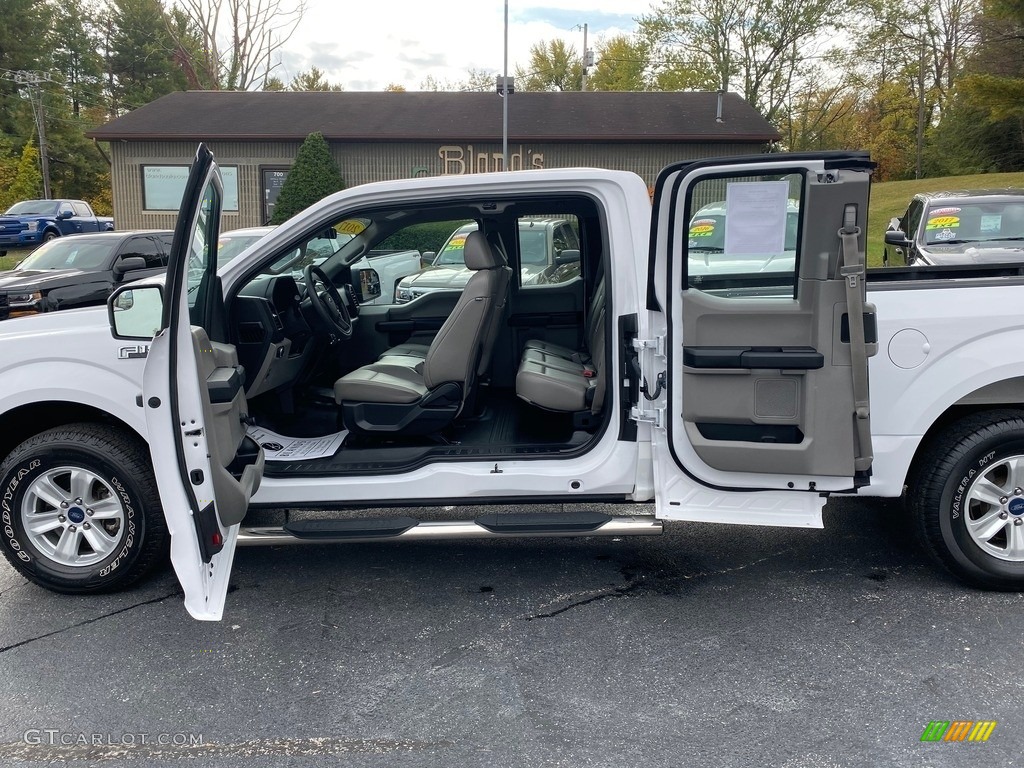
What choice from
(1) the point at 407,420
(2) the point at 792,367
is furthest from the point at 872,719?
(1) the point at 407,420

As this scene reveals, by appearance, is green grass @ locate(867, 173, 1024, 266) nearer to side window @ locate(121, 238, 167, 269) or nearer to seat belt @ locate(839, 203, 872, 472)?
side window @ locate(121, 238, 167, 269)

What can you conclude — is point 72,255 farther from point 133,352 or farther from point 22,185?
point 22,185

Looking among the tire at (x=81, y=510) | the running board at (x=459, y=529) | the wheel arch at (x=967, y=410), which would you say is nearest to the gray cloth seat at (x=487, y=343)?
the running board at (x=459, y=529)

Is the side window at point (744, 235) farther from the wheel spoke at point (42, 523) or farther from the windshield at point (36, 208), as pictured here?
the windshield at point (36, 208)

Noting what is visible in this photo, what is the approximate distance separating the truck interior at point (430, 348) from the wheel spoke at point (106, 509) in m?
0.66

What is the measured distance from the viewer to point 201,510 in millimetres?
2949

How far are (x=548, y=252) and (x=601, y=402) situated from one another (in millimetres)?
1659

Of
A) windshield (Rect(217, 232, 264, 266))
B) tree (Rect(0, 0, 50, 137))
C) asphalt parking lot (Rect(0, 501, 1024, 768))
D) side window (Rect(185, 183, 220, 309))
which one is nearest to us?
asphalt parking lot (Rect(0, 501, 1024, 768))

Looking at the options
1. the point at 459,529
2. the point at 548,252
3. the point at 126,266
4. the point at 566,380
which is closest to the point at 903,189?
the point at 126,266

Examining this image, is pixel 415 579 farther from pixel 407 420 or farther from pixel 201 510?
pixel 201 510

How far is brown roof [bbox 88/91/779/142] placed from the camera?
76.4ft

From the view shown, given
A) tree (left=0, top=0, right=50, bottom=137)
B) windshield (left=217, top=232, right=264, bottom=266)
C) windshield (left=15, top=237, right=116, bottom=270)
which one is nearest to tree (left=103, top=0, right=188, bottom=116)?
tree (left=0, top=0, right=50, bottom=137)

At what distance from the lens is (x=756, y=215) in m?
3.04

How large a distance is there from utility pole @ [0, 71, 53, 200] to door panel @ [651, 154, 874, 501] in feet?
131
